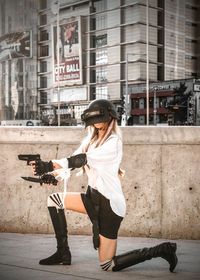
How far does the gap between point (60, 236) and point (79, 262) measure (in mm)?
548

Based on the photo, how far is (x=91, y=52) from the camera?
10025 centimetres

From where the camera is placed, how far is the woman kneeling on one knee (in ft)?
14.8

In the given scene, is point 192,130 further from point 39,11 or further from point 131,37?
point 39,11

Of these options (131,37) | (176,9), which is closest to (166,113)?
(131,37)

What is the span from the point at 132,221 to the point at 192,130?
1259 millimetres

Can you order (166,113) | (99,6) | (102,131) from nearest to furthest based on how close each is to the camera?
1. (102,131)
2. (166,113)
3. (99,6)

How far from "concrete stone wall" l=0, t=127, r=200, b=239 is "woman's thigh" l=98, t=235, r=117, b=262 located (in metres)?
2.04

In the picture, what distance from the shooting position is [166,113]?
7919 cm

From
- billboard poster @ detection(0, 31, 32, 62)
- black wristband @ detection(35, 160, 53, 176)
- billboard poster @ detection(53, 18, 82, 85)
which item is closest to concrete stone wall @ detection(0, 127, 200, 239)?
black wristband @ detection(35, 160, 53, 176)

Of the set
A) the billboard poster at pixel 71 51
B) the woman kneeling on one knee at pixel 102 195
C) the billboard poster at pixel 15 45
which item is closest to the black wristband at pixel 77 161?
the woman kneeling on one knee at pixel 102 195

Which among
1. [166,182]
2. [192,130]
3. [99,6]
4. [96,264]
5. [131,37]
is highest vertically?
[99,6]

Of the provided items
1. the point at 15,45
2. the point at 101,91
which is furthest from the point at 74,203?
the point at 15,45

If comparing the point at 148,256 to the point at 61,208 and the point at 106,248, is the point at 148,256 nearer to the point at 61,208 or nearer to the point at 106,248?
the point at 106,248

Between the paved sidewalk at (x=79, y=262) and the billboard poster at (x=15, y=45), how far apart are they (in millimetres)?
109591
